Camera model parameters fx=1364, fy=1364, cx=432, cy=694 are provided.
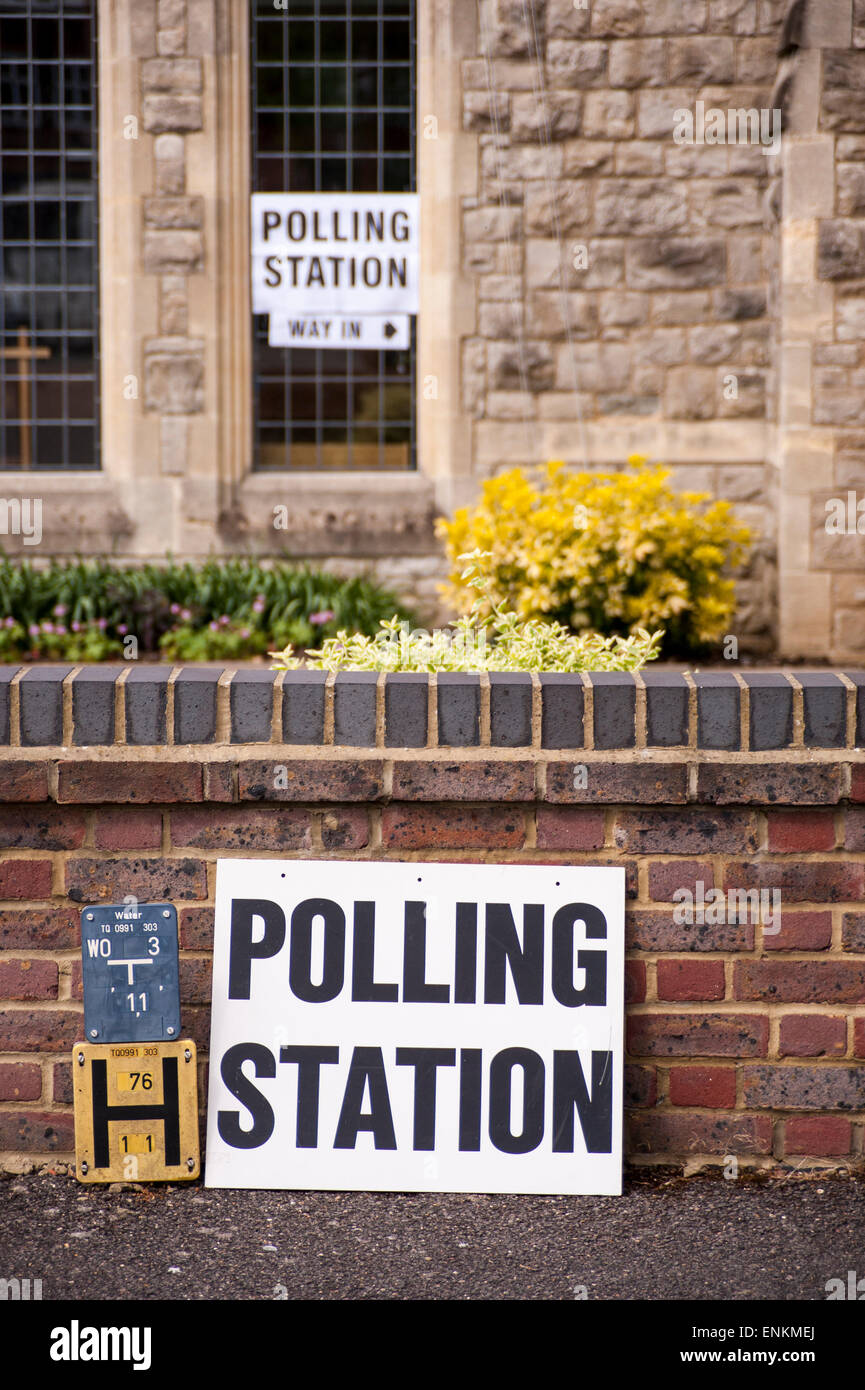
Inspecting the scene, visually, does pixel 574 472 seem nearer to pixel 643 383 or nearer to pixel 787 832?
pixel 643 383

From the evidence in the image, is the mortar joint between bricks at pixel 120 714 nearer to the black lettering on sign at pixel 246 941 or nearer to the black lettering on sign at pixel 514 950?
the black lettering on sign at pixel 246 941

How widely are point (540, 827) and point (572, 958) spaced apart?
0.88ft

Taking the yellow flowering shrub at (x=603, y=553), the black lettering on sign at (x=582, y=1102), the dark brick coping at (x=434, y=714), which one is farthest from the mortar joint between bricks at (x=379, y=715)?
the yellow flowering shrub at (x=603, y=553)

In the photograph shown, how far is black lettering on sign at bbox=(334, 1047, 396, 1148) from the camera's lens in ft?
8.88

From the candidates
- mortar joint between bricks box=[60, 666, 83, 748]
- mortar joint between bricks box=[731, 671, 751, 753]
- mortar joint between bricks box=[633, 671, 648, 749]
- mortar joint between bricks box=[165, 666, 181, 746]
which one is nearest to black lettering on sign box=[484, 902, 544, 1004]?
mortar joint between bricks box=[633, 671, 648, 749]

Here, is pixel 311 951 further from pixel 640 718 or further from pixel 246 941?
pixel 640 718

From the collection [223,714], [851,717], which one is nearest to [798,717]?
[851,717]

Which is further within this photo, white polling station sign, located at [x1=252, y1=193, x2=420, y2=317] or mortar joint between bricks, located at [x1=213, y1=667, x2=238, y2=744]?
white polling station sign, located at [x1=252, y1=193, x2=420, y2=317]

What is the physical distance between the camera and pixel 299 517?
9.15 m

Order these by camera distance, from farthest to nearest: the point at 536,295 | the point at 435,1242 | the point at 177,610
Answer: the point at 536,295 → the point at 177,610 → the point at 435,1242

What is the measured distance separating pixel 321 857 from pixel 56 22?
827 cm

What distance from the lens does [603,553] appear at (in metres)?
7.48

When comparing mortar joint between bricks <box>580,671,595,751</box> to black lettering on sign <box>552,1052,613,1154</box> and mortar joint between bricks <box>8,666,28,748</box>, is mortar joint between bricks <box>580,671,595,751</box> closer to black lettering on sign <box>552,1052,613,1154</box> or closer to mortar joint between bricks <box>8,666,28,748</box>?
black lettering on sign <box>552,1052,613,1154</box>

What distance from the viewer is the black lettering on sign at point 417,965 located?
108 inches
